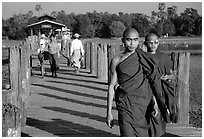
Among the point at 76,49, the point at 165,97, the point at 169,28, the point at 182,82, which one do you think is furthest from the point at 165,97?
the point at 169,28

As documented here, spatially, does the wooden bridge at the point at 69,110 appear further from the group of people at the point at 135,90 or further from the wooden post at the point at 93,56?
the group of people at the point at 135,90

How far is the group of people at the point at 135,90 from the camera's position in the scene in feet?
15.0

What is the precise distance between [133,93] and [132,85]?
0.09 m

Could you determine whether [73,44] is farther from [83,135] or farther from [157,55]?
[157,55]

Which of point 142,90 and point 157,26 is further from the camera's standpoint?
point 157,26

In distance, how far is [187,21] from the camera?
194ft

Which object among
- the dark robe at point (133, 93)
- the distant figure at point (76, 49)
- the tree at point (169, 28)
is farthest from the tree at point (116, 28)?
the dark robe at point (133, 93)

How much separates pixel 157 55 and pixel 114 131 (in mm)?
1789

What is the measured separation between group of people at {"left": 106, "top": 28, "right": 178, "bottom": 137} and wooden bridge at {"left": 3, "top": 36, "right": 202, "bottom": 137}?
1.41 metres

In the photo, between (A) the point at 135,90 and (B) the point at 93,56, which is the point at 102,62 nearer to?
(B) the point at 93,56

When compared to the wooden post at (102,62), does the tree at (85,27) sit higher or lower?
higher

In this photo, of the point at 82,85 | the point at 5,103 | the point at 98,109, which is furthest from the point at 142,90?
the point at 82,85

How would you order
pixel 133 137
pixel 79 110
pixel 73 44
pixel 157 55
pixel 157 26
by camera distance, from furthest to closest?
pixel 157 26 → pixel 73 44 → pixel 79 110 → pixel 157 55 → pixel 133 137

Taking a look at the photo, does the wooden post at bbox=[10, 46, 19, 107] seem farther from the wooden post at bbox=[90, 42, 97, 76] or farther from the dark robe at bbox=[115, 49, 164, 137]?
the wooden post at bbox=[90, 42, 97, 76]
